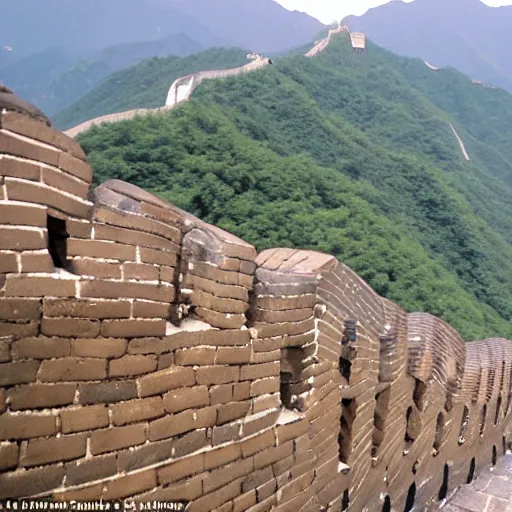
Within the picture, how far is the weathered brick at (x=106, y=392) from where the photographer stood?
5.99 ft

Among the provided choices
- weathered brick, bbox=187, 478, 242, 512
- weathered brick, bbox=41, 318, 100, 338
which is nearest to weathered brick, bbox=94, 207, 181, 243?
weathered brick, bbox=41, 318, 100, 338

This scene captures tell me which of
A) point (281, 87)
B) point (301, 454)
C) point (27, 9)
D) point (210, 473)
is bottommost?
point (301, 454)

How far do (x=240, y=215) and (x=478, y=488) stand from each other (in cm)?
1122

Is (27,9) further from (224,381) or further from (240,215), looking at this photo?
(224,381)

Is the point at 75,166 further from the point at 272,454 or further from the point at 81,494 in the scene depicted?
the point at 272,454

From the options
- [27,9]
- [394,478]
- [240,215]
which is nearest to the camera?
[394,478]

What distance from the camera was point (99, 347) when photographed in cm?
186

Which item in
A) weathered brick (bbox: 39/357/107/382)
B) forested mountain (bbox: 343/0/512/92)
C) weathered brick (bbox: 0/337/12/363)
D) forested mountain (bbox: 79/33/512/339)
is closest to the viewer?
weathered brick (bbox: 0/337/12/363)

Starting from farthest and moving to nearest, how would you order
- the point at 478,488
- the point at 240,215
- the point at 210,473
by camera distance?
the point at 240,215
the point at 478,488
the point at 210,473

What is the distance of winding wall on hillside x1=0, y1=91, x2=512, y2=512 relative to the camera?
66.7 inches

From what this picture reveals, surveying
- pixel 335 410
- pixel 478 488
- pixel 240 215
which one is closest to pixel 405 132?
pixel 240 215

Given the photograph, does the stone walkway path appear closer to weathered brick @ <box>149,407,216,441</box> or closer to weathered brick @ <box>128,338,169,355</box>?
weathered brick @ <box>149,407,216,441</box>

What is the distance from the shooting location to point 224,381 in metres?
2.33

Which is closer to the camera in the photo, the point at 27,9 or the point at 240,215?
the point at 240,215
